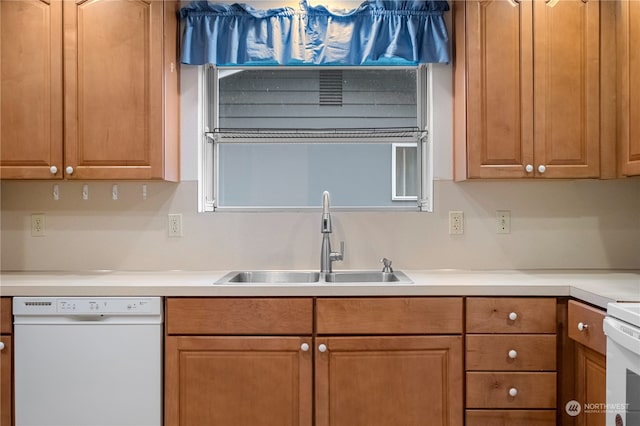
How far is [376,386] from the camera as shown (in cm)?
188

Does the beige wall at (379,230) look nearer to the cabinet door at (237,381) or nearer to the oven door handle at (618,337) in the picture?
the cabinet door at (237,381)

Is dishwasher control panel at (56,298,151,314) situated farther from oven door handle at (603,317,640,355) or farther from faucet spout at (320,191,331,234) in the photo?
oven door handle at (603,317,640,355)

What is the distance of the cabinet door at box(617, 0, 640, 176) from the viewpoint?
77.6 inches

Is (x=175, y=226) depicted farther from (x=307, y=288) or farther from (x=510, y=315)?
(x=510, y=315)

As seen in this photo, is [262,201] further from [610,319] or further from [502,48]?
[610,319]

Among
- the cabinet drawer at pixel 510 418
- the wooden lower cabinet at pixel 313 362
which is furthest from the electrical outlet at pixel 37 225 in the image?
the cabinet drawer at pixel 510 418

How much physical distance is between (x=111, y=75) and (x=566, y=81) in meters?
2.18

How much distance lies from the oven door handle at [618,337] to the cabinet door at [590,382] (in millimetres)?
215

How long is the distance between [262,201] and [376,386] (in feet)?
3.96

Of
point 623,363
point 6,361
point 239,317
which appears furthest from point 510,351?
point 6,361

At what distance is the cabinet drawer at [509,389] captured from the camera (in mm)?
1874

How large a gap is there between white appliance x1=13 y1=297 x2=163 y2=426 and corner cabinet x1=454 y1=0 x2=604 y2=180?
5.58ft

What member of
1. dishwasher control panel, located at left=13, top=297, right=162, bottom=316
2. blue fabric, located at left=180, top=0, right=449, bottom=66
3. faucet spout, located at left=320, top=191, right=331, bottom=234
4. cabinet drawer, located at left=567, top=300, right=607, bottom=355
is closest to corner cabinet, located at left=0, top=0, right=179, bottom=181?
blue fabric, located at left=180, top=0, right=449, bottom=66

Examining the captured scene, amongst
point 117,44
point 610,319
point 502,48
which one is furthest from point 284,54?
point 610,319
